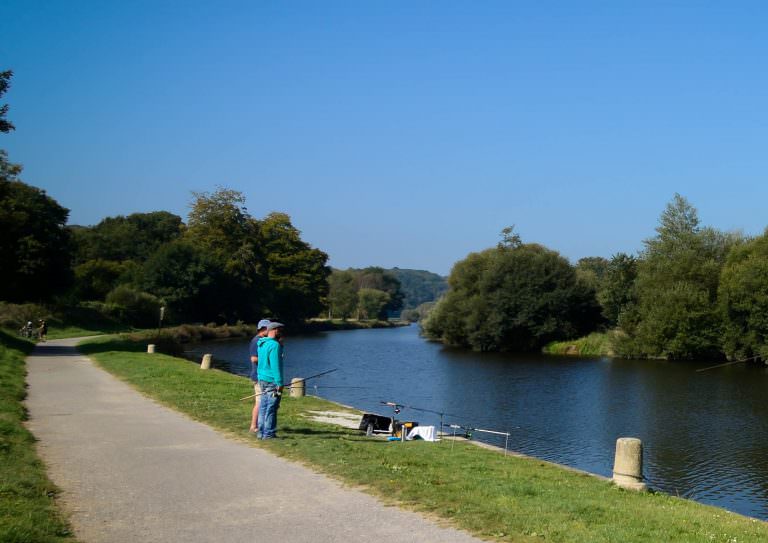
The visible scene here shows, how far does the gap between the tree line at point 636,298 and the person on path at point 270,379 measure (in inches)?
1647

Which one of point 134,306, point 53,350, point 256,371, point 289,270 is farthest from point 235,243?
point 256,371

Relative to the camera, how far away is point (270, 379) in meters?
12.1

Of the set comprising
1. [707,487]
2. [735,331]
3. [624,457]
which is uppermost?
[735,331]

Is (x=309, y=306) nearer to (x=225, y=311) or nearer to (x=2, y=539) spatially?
(x=225, y=311)

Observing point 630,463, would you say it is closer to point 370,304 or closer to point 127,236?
point 127,236

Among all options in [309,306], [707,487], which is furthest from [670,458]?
[309,306]

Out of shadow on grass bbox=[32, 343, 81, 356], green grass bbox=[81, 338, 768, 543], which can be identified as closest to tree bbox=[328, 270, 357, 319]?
shadow on grass bbox=[32, 343, 81, 356]

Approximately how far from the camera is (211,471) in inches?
368

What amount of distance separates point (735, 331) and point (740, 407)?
2275 cm

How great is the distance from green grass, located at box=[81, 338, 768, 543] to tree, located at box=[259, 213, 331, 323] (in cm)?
7676

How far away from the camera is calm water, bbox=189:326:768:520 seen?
17.8 m

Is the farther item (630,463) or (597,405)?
(597,405)

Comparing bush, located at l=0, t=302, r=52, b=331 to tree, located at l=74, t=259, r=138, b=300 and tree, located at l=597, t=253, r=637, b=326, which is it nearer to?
tree, located at l=74, t=259, r=138, b=300

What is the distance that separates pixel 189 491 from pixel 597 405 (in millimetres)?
22668
